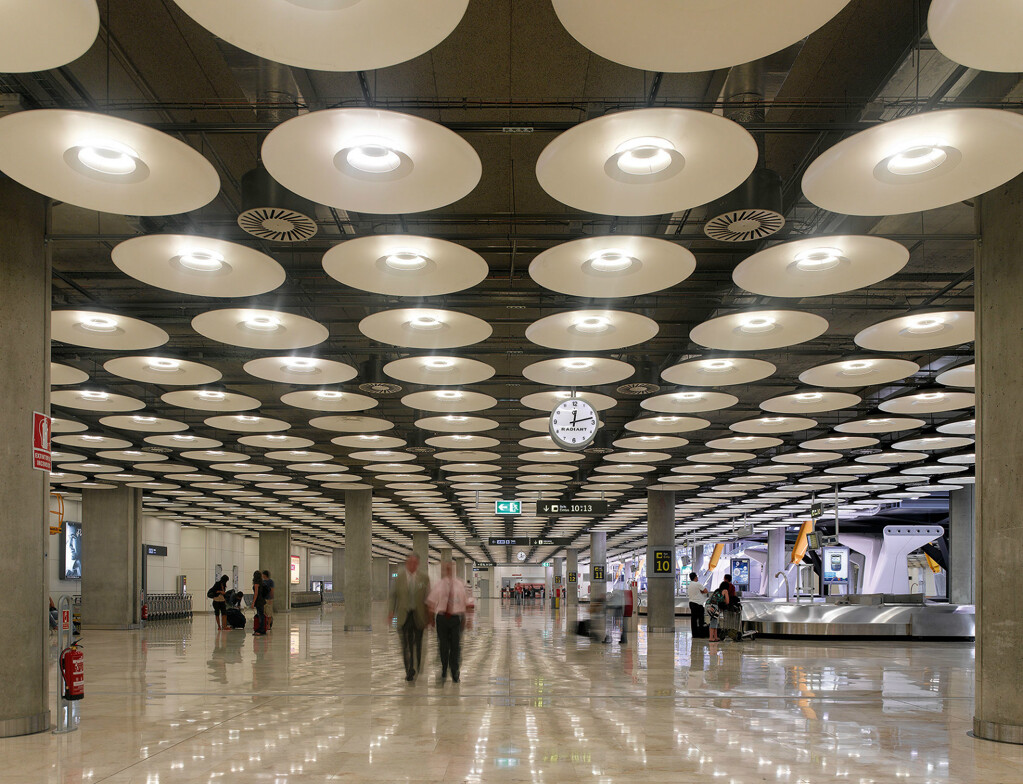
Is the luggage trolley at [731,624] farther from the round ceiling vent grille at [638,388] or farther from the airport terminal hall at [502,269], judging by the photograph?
the round ceiling vent grille at [638,388]

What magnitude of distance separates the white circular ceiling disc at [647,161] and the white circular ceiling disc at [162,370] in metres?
10.6

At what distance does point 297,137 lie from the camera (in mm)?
7977

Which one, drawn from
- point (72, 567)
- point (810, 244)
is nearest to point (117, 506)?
point (72, 567)

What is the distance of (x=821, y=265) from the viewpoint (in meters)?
11.7

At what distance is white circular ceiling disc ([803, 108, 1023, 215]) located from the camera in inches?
310

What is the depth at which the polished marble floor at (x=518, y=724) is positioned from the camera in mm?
8297

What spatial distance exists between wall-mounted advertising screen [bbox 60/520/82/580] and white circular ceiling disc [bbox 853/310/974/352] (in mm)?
40570

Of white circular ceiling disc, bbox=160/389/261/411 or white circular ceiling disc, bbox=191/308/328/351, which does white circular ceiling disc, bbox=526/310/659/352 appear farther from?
white circular ceiling disc, bbox=160/389/261/411

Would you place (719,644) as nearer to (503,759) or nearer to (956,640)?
(956,640)

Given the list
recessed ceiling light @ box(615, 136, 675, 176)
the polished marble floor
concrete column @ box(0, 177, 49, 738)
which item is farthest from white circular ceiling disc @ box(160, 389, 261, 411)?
recessed ceiling light @ box(615, 136, 675, 176)

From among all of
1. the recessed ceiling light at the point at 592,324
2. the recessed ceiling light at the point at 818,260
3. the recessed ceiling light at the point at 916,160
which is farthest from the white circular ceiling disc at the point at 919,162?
the recessed ceiling light at the point at 592,324

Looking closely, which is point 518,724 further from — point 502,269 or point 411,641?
point 502,269

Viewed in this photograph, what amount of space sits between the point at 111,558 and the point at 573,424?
2770 centimetres

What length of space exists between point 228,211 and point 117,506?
2992 centimetres
